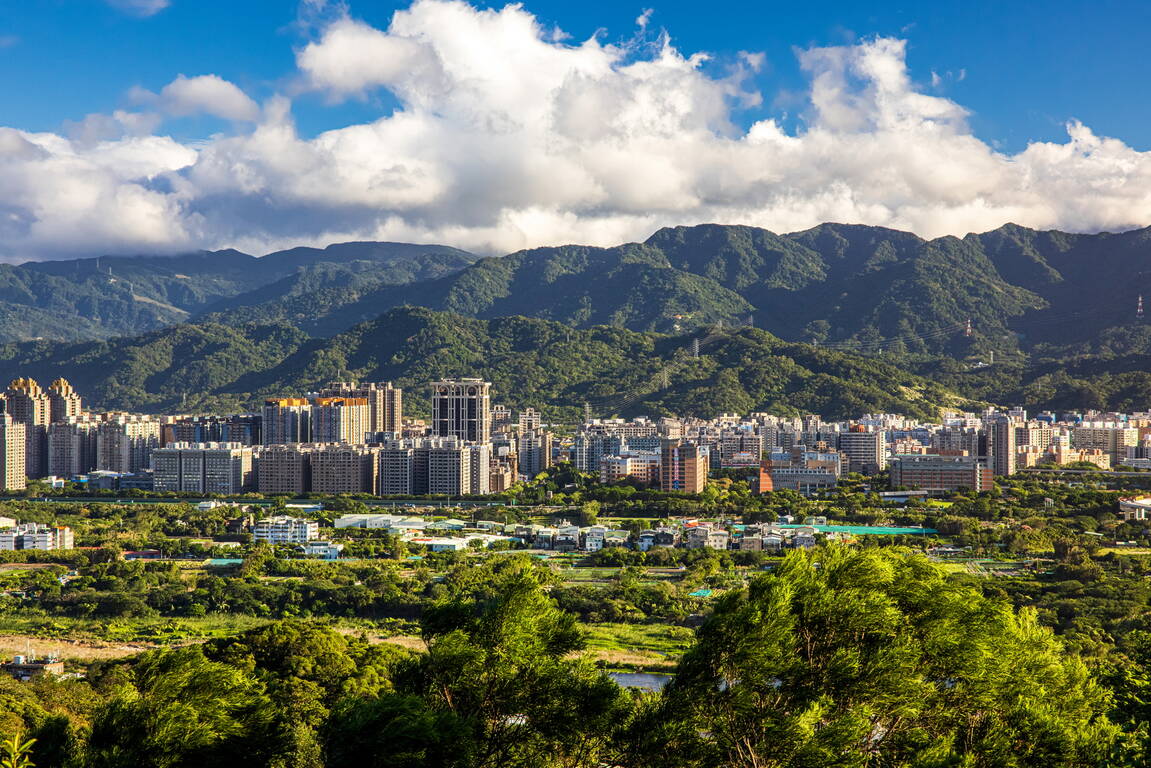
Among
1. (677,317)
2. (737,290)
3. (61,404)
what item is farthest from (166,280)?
(61,404)

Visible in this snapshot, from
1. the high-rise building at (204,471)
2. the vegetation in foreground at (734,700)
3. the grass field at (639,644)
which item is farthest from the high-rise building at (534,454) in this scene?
the vegetation in foreground at (734,700)

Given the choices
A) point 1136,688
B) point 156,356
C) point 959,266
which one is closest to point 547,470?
point 1136,688

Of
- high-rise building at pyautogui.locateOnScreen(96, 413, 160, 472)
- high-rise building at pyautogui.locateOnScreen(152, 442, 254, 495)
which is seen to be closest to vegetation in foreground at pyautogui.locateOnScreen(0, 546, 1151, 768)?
high-rise building at pyautogui.locateOnScreen(152, 442, 254, 495)

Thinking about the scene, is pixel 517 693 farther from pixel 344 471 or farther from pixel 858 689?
pixel 344 471

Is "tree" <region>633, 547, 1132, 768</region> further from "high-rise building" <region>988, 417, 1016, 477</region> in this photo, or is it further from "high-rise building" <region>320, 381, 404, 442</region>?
"high-rise building" <region>320, 381, 404, 442</region>

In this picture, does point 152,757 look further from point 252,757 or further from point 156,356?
point 156,356
